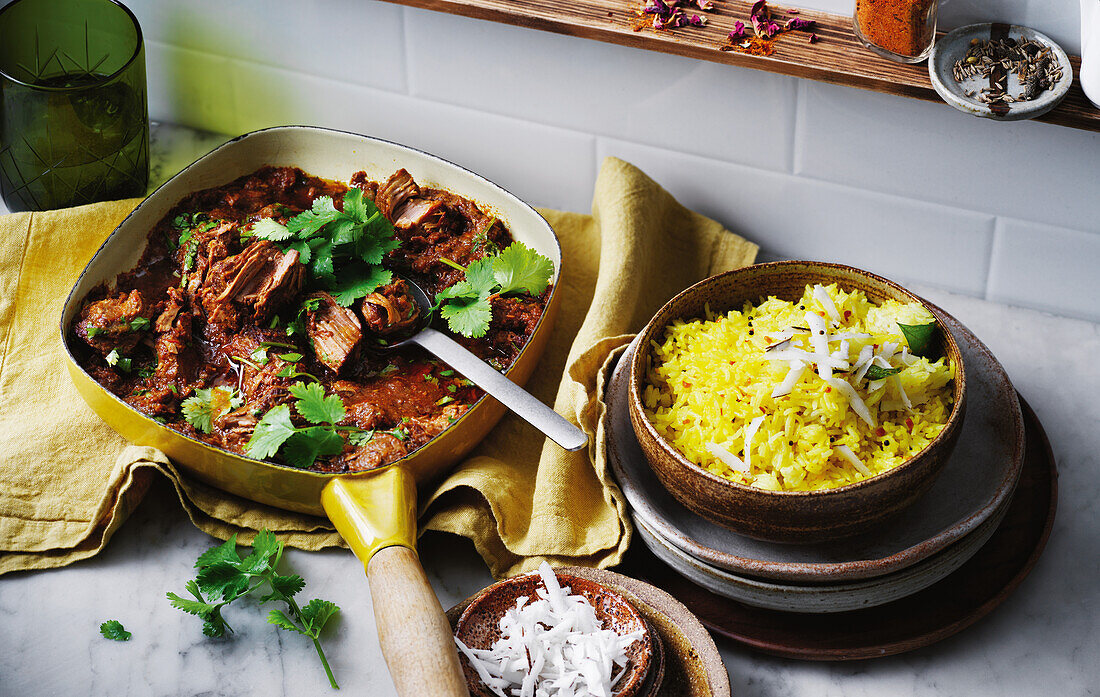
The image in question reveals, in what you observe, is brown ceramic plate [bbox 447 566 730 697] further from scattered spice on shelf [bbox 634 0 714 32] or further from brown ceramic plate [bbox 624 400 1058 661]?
scattered spice on shelf [bbox 634 0 714 32]

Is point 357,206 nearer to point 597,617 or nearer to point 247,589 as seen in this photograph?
point 247,589

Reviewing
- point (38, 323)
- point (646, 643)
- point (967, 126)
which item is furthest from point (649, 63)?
point (38, 323)

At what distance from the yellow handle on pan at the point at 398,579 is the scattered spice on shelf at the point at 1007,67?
3.11 ft

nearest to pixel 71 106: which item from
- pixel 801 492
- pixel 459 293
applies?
pixel 459 293

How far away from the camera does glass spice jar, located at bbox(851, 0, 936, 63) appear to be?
1.50 m

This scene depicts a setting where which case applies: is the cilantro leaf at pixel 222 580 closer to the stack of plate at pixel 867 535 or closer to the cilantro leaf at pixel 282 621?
the cilantro leaf at pixel 282 621

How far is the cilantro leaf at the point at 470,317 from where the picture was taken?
162cm

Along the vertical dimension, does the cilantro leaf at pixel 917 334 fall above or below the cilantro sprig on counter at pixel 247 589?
above

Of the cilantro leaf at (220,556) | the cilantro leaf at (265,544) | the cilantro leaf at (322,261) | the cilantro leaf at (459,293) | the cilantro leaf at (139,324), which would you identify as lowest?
the cilantro leaf at (220,556)

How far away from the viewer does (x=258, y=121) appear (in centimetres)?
222

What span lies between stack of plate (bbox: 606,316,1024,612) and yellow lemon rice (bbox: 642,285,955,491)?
9cm

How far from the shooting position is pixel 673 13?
5.54 feet

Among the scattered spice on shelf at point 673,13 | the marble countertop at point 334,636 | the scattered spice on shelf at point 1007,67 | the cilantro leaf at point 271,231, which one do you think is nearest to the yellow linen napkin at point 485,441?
the marble countertop at point 334,636

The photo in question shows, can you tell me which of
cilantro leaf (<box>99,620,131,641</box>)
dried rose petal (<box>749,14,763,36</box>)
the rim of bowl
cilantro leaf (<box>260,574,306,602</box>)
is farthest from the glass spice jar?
cilantro leaf (<box>99,620,131,641</box>)
